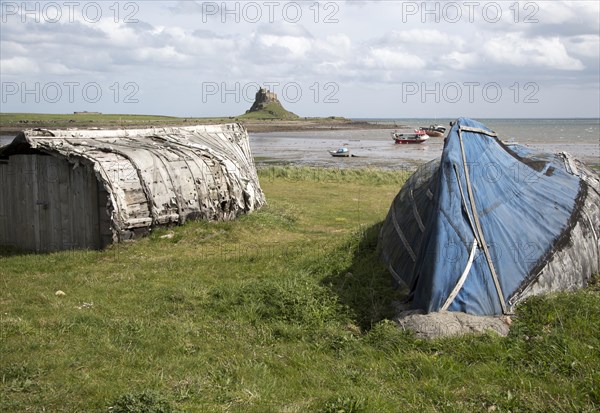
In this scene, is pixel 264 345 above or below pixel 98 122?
below

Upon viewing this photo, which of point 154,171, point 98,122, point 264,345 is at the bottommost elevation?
point 264,345

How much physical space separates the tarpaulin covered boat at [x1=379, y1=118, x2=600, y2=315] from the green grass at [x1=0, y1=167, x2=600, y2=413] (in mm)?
468

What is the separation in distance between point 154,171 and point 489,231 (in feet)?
27.8

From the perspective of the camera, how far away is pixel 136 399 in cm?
584

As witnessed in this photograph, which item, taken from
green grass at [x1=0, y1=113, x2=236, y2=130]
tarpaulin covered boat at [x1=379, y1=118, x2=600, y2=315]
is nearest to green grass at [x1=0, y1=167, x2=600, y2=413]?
tarpaulin covered boat at [x1=379, y1=118, x2=600, y2=315]

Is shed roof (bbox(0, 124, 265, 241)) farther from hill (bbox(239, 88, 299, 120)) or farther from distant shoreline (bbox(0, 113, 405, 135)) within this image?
hill (bbox(239, 88, 299, 120))

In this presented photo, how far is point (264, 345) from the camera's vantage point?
790 centimetres

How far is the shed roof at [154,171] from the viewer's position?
13891mm

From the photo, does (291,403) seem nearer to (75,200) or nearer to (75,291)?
(75,291)

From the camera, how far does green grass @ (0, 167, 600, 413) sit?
614cm

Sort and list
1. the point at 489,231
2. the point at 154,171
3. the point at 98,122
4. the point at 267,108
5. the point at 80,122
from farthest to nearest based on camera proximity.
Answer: the point at 267,108 → the point at 80,122 → the point at 98,122 → the point at 154,171 → the point at 489,231

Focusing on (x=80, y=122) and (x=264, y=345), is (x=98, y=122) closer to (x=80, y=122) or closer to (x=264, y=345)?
(x=80, y=122)

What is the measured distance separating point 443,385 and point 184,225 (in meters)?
9.83

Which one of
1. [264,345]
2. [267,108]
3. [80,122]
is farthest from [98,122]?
[264,345]
